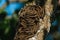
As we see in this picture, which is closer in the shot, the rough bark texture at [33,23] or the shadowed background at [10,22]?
the rough bark texture at [33,23]

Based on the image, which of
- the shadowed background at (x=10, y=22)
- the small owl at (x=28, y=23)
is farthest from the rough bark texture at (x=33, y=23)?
the shadowed background at (x=10, y=22)

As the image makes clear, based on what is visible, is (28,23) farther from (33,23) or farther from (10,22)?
(10,22)

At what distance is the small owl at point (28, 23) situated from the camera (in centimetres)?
107

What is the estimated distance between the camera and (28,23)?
110cm

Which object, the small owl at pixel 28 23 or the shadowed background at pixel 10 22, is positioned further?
the shadowed background at pixel 10 22

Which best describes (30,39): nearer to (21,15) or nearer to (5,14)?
(21,15)

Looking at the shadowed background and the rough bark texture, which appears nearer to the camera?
the rough bark texture

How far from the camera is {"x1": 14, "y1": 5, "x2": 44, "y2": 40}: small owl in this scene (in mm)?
1070

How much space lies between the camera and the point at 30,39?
1.04 m

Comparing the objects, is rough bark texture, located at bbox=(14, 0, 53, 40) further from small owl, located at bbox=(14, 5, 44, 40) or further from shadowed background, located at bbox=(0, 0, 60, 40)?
shadowed background, located at bbox=(0, 0, 60, 40)

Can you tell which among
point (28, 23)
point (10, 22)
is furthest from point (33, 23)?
point (10, 22)

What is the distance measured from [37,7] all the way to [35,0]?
0.07 metres

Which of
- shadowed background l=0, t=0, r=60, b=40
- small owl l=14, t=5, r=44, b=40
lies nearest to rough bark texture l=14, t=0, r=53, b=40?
small owl l=14, t=5, r=44, b=40

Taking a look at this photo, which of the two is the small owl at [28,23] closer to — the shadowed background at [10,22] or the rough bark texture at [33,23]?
the rough bark texture at [33,23]
